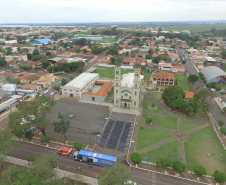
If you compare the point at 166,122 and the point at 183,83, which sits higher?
the point at 183,83

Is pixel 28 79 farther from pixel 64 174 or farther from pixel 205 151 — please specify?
pixel 205 151

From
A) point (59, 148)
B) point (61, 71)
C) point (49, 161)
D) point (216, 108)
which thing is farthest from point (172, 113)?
point (61, 71)

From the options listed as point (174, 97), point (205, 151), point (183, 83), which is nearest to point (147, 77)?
point (183, 83)

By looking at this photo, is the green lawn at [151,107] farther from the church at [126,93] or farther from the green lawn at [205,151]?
the green lawn at [205,151]

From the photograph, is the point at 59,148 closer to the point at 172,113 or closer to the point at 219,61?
the point at 172,113

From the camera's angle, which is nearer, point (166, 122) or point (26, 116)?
point (26, 116)

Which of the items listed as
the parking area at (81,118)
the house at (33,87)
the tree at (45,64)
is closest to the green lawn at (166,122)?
the parking area at (81,118)

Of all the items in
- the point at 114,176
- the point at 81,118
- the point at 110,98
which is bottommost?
the point at 81,118
